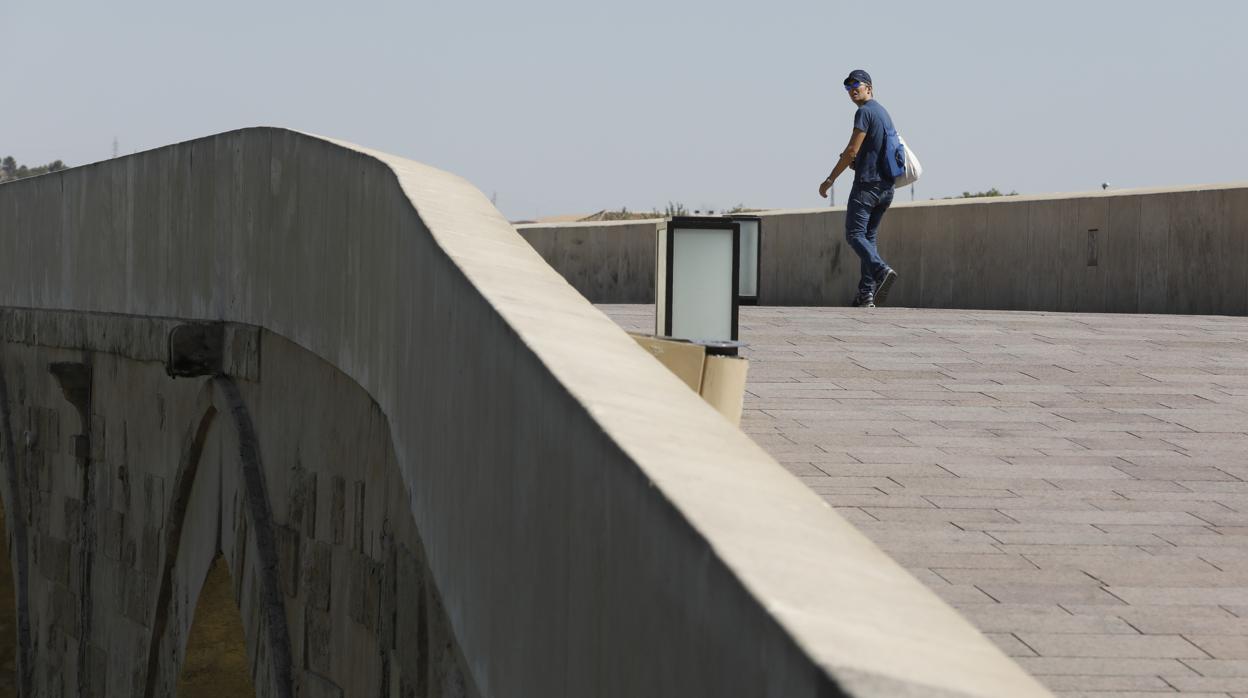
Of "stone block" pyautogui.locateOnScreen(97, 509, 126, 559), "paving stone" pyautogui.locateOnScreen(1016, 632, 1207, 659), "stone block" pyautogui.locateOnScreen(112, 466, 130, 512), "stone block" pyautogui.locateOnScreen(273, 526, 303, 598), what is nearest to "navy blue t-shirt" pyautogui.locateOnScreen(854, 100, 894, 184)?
"stone block" pyautogui.locateOnScreen(112, 466, 130, 512)

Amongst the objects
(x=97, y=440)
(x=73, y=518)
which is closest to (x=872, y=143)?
(x=97, y=440)

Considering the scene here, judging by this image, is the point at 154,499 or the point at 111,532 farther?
the point at 111,532

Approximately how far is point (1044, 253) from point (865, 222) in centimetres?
193

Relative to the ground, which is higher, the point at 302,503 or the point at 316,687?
the point at 302,503

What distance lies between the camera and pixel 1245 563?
13.7 feet

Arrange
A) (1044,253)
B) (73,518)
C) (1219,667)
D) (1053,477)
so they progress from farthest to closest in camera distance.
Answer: (1044,253) → (73,518) → (1053,477) → (1219,667)

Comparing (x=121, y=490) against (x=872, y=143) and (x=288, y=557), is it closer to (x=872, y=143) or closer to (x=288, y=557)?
(x=288, y=557)

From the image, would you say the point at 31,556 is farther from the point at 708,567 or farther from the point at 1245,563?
the point at 708,567

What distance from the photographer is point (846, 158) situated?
12906 mm

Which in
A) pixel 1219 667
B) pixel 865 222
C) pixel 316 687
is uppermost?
pixel 865 222

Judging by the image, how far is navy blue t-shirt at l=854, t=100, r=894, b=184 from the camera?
12805 millimetres

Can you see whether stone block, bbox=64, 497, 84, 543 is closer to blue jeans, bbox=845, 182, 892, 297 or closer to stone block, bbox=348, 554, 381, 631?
stone block, bbox=348, 554, 381, 631

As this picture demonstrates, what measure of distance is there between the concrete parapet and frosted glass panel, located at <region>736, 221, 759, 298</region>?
2.71 meters

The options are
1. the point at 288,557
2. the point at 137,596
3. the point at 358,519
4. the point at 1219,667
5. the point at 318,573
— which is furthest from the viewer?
the point at 137,596
